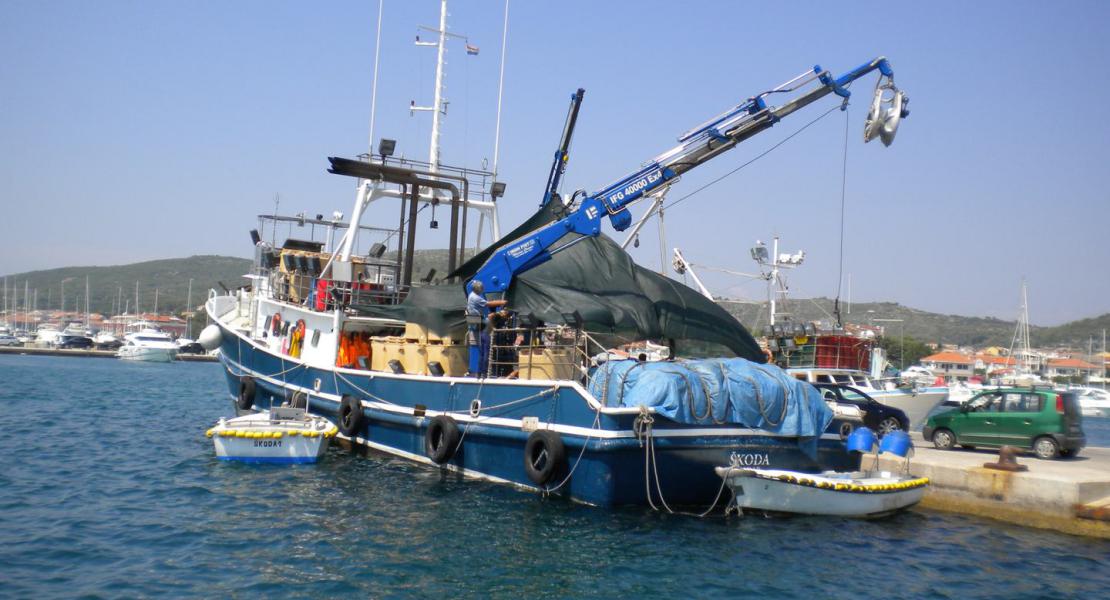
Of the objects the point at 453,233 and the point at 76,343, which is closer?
the point at 453,233

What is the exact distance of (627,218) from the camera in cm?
1614

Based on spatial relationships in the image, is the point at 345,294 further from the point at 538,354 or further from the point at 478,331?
the point at 538,354

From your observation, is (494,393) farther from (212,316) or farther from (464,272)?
(212,316)

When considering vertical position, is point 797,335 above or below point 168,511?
above

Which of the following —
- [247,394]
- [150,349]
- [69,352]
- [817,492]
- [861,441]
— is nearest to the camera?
[817,492]

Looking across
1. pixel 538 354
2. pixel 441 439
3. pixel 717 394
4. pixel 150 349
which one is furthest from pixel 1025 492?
pixel 150 349

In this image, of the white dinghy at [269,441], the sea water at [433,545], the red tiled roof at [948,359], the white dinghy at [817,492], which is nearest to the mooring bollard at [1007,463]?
the sea water at [433,545]

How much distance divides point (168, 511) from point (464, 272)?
22.0 ft

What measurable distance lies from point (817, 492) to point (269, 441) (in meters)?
9.58

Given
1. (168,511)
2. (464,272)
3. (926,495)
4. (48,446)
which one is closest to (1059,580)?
(926,495)

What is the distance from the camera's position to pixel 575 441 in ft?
40.6

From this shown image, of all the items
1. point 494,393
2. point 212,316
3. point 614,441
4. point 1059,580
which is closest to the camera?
point 1059,580

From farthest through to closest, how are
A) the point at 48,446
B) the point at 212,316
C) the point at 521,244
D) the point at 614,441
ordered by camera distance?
the point at 212,316 < the point at 48,446 < the point at 521,244 < the point at 614,441

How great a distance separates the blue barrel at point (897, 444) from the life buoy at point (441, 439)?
22.9 feet
